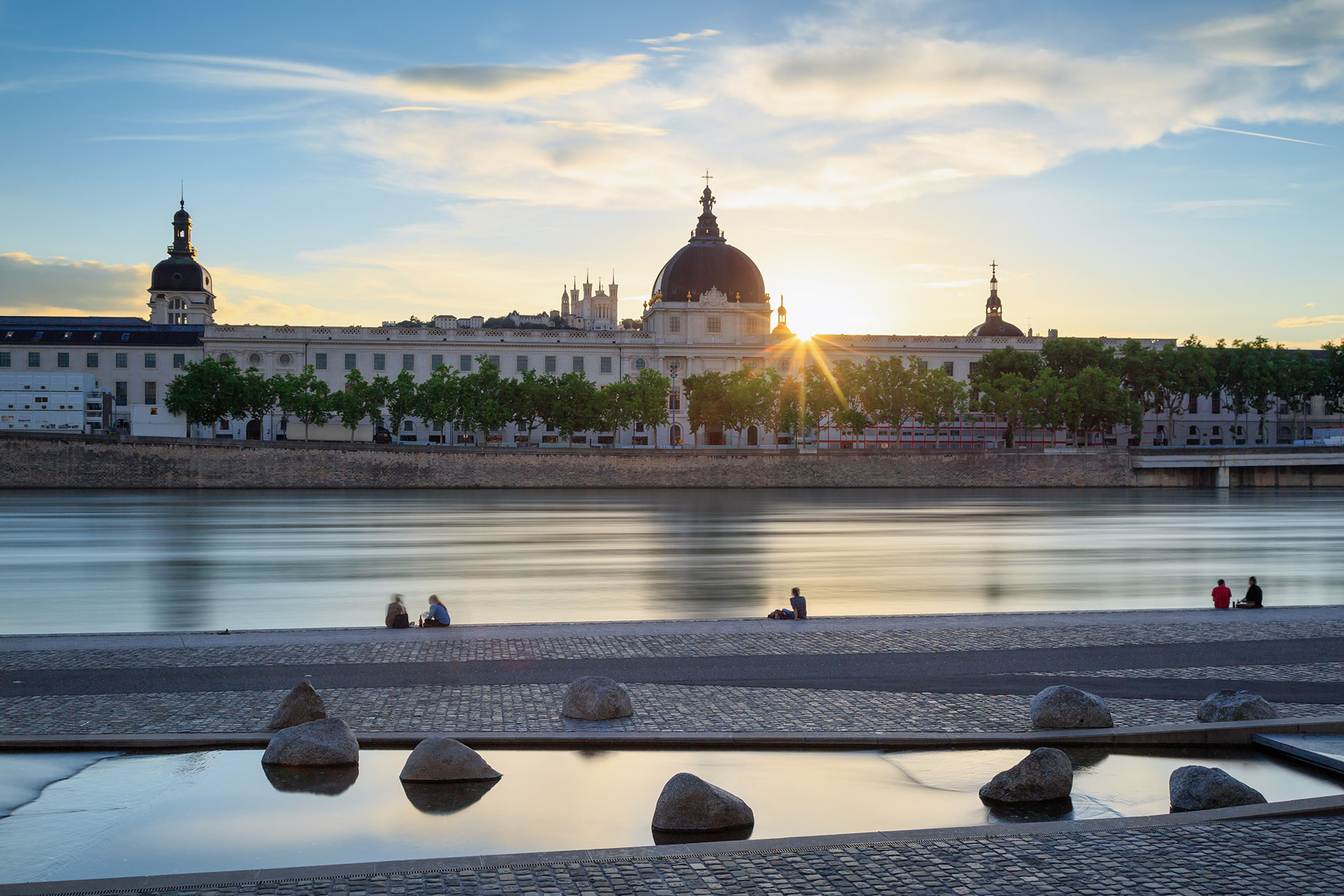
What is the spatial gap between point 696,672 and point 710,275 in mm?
118475

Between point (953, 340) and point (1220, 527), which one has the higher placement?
point (953, 340)

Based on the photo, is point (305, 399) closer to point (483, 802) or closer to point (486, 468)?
point (486, 468)

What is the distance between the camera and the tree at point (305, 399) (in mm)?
104250

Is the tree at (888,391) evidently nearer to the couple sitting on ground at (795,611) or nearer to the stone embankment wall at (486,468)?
the stone embankment wall at (486,468)

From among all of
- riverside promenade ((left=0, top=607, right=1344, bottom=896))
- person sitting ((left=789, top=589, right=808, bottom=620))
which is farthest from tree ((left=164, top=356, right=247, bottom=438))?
person sitting ((left=789, top=589, right=808, bottom=620))

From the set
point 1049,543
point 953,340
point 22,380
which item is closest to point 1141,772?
point 1049,543

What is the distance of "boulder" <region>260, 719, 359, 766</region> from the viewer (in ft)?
37.3

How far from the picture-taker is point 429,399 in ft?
347

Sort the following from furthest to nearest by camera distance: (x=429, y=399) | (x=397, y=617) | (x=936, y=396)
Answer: (x=936, y=396), (x=429, y=399), (x=397, y=617)

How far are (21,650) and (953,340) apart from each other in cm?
12363

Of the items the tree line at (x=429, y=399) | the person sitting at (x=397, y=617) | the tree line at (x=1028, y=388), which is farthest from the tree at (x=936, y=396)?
the person sitting at (x=397, y=617)

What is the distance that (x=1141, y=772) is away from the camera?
1134 centimetres

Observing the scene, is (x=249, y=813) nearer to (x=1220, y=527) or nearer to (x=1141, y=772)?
(x=1141, y=772)

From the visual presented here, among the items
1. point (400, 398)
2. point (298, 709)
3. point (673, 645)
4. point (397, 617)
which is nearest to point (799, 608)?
point (673, 645)
